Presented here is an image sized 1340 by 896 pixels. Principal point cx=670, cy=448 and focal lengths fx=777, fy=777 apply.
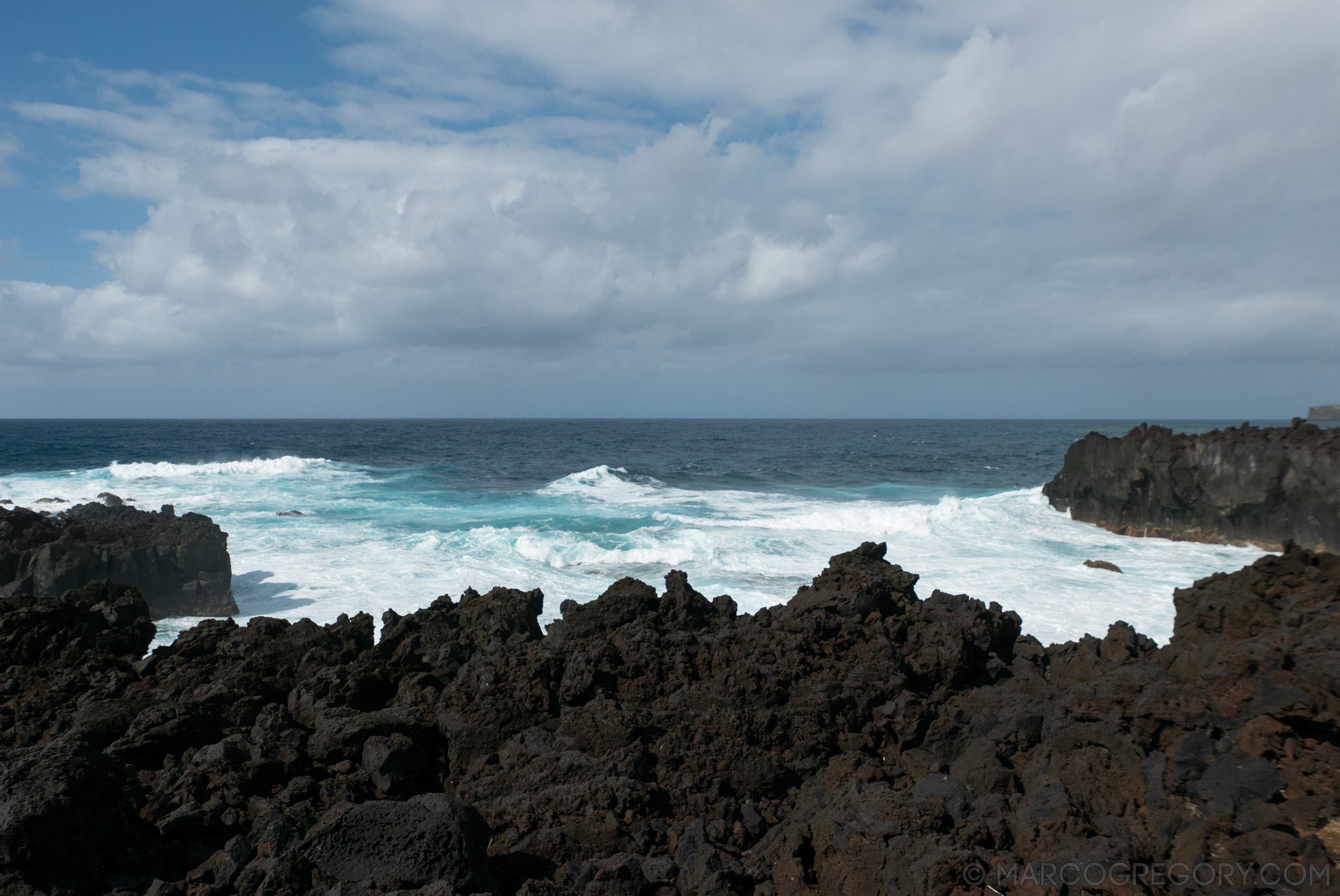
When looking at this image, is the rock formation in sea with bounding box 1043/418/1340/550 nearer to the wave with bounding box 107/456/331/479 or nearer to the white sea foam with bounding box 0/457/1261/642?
the white sea foam with bounding box 0/457/1261/642

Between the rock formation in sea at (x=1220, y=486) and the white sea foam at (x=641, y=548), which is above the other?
the rock formation in sea at (x=1220, y=486)

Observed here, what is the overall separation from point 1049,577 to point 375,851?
15.8 m

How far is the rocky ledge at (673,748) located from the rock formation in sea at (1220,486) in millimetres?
19045

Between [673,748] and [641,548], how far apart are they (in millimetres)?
14357

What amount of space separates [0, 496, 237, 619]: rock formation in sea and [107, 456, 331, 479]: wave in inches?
1055

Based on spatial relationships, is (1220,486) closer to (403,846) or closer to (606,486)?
(606,486)

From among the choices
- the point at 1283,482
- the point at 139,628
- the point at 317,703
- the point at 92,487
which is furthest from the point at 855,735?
the point at 92,487

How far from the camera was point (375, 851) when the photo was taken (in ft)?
12.2

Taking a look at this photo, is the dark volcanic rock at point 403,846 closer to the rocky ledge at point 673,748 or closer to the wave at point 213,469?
the rocky ledge at point 673,748

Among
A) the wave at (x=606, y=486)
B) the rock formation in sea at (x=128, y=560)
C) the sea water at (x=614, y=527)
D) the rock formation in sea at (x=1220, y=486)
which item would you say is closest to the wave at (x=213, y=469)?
the sea water at (x=614, y=527)

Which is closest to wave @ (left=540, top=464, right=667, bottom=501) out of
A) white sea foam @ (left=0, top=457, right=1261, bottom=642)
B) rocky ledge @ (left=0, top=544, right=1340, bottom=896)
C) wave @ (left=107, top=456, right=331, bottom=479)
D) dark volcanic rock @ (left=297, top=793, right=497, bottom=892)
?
white sea foam @ (left=0, top=457, right=1261, bottom=642)

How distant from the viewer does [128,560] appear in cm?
1341

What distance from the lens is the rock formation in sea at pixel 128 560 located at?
12711 millimetres

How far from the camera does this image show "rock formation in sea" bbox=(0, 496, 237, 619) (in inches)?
500
